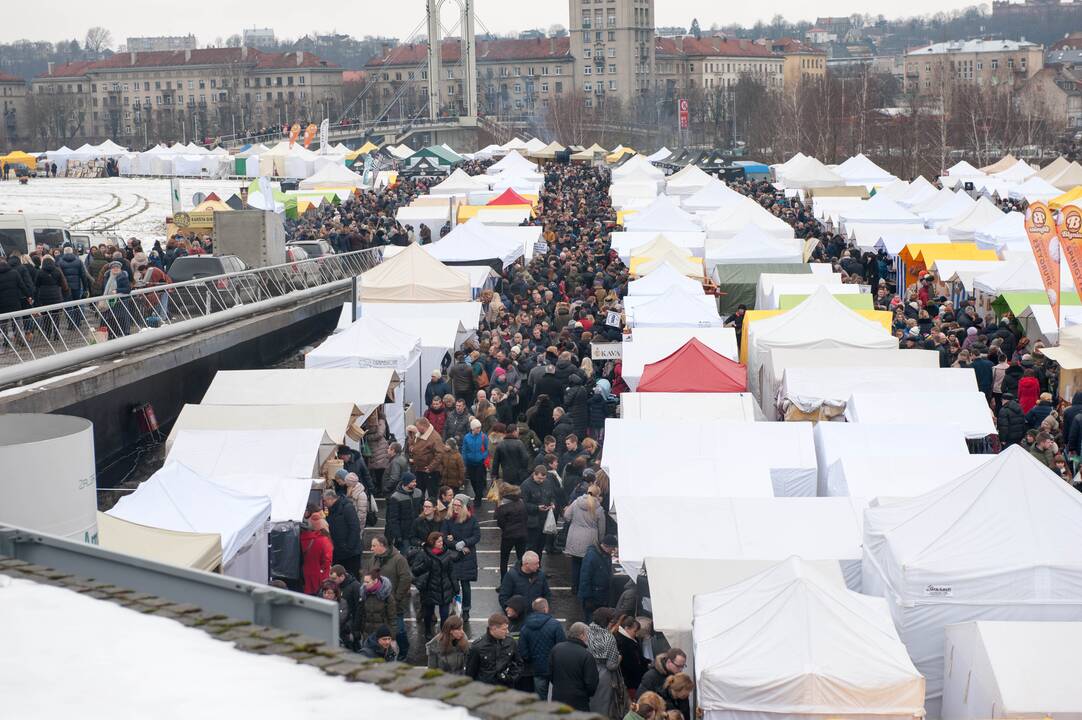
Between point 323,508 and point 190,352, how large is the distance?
8.86 m

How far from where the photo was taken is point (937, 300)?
77.1ft

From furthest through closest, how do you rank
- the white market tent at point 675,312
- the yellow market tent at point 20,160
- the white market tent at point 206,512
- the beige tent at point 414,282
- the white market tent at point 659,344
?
the yellow market tent at point 20,160, the beige tent at point 414,282, the white market tent at point 675,312, the white market tent at point 659,344, the white market tent at point 206,512

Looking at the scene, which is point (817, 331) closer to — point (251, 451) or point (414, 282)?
point (414, 282)

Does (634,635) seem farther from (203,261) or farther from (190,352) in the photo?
(203,261)

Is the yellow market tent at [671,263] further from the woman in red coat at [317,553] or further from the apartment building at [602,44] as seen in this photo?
the apartment building at [602,44]

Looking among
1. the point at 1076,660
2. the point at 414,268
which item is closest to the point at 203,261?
the point at 414,268

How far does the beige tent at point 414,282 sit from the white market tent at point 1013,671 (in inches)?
571

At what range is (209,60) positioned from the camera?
17475 cm

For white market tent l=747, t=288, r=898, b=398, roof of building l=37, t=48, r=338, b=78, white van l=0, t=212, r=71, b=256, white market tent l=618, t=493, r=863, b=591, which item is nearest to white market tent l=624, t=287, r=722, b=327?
white market tent l=747, t=288, r=898, b=398

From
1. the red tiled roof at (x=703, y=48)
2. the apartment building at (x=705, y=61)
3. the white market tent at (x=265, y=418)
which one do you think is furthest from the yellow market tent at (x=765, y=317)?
the red tiled roof at (x=703, y=48)

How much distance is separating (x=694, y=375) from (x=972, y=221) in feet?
49.7

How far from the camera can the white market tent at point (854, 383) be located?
51.9ft

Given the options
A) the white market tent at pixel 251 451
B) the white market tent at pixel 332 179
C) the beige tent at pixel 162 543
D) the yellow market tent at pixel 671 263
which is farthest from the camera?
the white market tent at pixel 332 179

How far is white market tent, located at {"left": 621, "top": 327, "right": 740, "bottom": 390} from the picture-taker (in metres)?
17.9
